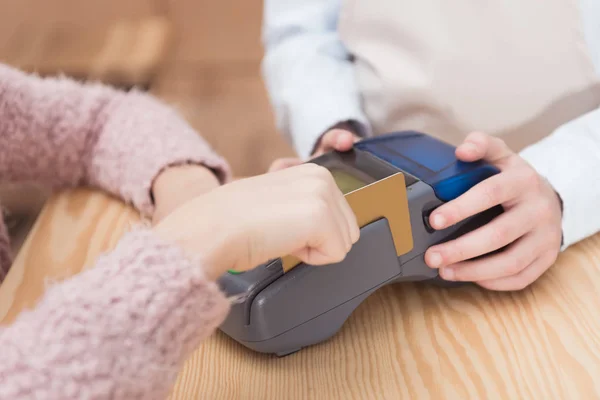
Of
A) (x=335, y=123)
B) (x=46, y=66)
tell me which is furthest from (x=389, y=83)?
(x=46, y=66)

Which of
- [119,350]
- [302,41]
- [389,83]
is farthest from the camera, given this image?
[302,41]

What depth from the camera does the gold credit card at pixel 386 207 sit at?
1.42 ft

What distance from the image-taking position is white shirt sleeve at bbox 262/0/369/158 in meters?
0.73

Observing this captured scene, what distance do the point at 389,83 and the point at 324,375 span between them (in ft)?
1.27

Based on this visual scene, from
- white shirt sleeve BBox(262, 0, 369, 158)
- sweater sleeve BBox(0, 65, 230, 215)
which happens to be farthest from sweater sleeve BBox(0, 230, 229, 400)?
white shirt sleeve BBox(262, 0, 369, 158)

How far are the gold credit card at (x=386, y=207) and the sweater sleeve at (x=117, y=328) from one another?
91 millimetres

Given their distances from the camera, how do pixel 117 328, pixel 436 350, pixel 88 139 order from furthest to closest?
pixel 88 139, pixel 436 350, pixel 117 328

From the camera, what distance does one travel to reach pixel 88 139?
26.5 inches

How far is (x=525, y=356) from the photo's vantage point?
1.43 feet

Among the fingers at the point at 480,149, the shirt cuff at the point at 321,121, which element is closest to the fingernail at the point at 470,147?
the fingers at the point at 480,149

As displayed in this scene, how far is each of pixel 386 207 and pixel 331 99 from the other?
0.31 m

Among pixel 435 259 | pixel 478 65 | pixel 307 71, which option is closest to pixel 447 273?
pixel 435 259

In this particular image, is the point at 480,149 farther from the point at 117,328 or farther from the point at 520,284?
the point at 117,328

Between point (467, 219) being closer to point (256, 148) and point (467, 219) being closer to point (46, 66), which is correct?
point (256, 148)
